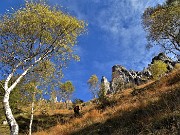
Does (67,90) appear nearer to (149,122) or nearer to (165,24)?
(165,24)

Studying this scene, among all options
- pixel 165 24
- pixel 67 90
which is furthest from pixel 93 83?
pixel 165 24

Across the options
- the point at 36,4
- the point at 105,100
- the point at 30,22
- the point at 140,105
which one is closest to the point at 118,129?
the point at 140,105

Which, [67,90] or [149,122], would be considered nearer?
[149,122]

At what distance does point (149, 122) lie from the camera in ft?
39.1

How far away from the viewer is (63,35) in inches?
958

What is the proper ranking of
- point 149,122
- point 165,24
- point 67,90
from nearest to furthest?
point 149,122 < point 165,24 < point 67,90

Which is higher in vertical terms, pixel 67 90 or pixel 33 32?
pixel 67 90

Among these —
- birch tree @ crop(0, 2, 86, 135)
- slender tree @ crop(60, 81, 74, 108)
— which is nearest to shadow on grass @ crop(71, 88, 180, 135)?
birch tree @ crop(0, 2, 86, 135)

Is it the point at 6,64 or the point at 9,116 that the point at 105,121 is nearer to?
the point at 9,116

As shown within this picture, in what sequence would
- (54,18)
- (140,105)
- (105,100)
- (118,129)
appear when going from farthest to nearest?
(105,100), (54,18), (140,105), (118,129)

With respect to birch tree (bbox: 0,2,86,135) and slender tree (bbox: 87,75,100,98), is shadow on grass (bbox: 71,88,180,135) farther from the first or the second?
slender tree (bbox: 87,75,100,98)

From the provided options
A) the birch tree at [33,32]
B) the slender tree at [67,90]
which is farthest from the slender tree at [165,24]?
the slender tree at [67,90]

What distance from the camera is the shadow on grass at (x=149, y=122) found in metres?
10.8

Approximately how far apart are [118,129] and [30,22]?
12719 millimetres
